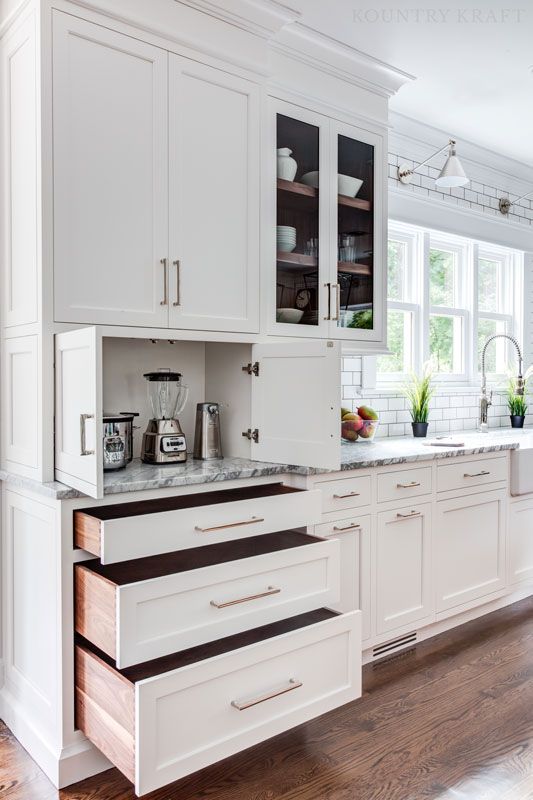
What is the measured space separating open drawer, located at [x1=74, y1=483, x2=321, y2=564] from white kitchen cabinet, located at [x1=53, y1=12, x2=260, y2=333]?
0.59 metres

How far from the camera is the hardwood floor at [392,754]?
1826 millimetres


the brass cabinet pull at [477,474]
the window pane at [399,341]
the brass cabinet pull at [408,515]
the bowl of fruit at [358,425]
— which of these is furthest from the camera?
the window pane at [399,341]

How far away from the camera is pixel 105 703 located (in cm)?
169

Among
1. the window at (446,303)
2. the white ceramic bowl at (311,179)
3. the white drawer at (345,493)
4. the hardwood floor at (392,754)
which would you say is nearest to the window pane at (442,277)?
the window at (446,303)

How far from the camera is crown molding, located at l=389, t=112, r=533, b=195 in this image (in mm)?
3648

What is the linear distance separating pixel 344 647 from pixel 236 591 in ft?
1.32

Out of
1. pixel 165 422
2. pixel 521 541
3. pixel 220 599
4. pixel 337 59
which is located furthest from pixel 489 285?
pixel 220 599

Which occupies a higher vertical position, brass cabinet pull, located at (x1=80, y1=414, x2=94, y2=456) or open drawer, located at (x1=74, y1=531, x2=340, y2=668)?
brass cabinet pull, located at (x1=80, y1=414, x2=94, y2=456)

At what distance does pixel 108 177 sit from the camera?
1992mm

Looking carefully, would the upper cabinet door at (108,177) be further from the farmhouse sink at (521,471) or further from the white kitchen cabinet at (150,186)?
the farmhouse sink at (521,471)

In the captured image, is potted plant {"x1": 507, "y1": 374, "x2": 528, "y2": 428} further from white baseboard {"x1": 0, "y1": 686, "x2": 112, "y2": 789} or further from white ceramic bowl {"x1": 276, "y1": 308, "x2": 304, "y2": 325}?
white baseboard {"x1": 0, "y1": 686, "x2": 112, "y2": 789}

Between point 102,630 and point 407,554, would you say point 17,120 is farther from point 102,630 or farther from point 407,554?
point 407,554

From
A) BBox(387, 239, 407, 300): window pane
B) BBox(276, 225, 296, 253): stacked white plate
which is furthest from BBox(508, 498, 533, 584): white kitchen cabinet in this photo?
BBox(276, 225, 296, 253): stacked white plate

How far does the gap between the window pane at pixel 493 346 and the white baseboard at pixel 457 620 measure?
1.66 meters
